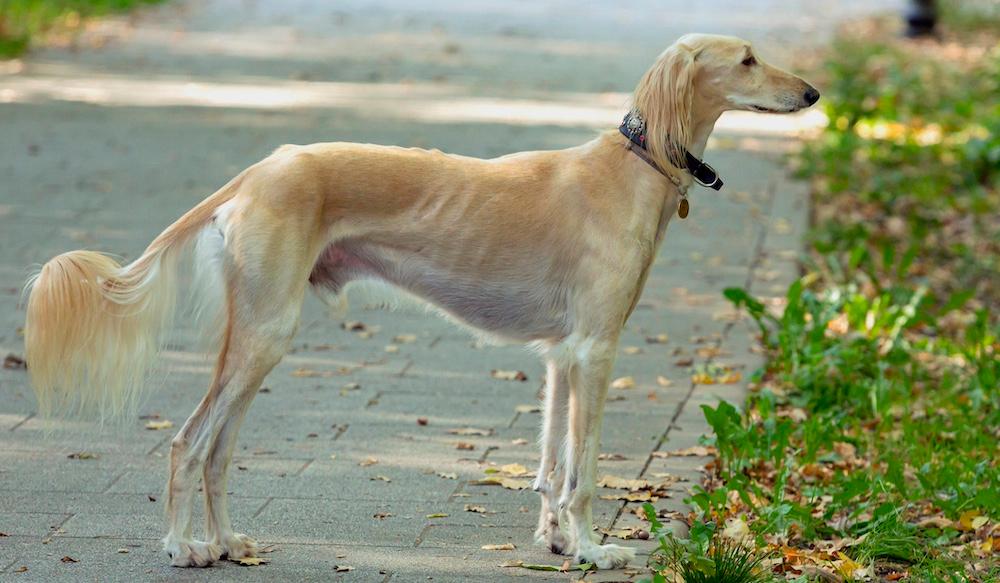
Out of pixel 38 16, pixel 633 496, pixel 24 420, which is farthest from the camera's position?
pixel 38 16

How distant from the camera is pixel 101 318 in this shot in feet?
14.7

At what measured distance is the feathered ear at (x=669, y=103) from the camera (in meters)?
4.63

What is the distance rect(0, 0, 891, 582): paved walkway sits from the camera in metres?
4.84

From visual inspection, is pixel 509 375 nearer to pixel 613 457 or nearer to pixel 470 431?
pixel 470 431

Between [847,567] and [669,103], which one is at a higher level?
[669,103]

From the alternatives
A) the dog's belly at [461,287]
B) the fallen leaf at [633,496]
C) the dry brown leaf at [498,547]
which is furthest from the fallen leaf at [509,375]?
the dry brown leaf at [498,547]

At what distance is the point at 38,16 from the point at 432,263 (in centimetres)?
1315

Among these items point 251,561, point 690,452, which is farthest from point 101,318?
point 690,452

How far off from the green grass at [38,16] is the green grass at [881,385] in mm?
8498

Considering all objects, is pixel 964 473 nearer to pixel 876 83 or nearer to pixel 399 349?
pixel 399 349

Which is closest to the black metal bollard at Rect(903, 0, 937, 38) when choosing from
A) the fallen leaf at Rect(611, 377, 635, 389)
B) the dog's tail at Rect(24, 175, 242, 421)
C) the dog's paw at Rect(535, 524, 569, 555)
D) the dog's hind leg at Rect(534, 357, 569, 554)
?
the fallen leaf at Rect(611, 377, 635, 389)

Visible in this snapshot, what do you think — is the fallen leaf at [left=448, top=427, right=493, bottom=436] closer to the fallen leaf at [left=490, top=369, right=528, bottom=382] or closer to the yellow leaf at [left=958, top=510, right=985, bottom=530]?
the fallen leaf at [left=490, top=369, right=528, bottom=382]

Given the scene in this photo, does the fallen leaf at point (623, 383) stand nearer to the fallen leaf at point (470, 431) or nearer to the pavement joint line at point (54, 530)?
the fallen leaf at point (470, 431)

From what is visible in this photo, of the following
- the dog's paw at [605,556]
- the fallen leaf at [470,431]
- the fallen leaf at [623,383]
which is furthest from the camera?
the fallen leaf at [623,383]
